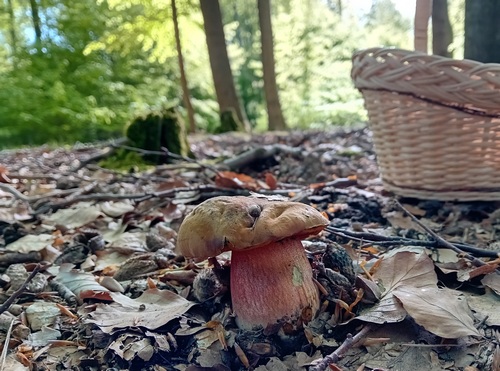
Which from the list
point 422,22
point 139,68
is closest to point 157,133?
point 422,22

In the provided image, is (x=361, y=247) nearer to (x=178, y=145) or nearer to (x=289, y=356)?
(x=289, y=356)

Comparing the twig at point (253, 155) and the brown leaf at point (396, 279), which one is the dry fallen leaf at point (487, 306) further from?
the twig at point (253, 155)

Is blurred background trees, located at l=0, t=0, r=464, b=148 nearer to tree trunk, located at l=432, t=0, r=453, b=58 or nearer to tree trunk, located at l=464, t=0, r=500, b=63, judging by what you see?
tree trunk, located at l=432, t=0, r=453, b=58

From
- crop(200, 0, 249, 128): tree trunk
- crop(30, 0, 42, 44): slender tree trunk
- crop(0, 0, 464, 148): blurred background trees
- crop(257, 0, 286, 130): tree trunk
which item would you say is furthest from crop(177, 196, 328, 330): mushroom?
crop(30, 0, 42, 44): slender tree trunk

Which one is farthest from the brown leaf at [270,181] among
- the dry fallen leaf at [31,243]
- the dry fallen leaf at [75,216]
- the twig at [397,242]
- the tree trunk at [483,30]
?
the tree trunk at [483,30]

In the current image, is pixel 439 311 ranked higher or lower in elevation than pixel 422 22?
lower

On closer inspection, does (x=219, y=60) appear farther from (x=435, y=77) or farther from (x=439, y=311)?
(x=439, y=311)

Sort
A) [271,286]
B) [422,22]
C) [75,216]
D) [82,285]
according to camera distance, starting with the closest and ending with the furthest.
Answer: [271,286], [82,285], [422,22], [75,216]
